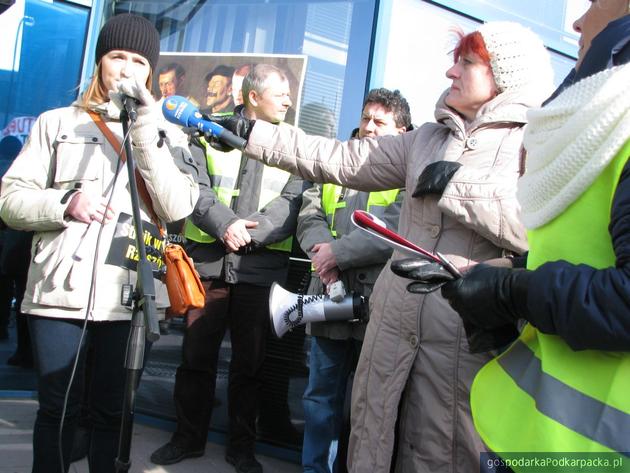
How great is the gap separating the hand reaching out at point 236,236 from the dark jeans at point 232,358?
0.30 m

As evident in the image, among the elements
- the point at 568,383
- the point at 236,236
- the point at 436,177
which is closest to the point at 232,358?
the point at 236,236

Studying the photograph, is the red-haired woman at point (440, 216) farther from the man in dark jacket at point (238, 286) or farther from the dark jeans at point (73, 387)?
the man in dark jacket at point (238, 286)

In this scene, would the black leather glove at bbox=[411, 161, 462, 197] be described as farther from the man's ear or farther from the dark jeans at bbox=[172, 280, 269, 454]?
the man's ear

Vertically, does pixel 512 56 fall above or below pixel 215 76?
below

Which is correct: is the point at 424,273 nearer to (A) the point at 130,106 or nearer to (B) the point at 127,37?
(A) the point at 130,106

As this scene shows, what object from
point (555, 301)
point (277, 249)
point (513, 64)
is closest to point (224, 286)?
point (277, 249)

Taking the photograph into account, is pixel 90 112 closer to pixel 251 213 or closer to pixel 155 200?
pixel 155 200

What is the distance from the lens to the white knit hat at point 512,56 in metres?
2.11

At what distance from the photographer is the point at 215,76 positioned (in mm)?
4332

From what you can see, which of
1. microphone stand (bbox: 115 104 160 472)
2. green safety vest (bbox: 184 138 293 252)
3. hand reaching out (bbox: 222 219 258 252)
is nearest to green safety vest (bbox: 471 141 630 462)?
microphone stand (bbox: 115 104 160 472)

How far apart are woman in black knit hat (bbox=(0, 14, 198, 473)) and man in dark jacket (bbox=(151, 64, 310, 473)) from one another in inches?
40.7

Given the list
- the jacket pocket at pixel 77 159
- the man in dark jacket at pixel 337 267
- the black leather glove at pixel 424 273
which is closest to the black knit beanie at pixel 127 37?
the jacket pocket at pixel 77 159

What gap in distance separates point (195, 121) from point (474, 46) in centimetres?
95

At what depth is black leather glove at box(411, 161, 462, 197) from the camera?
2029mm
